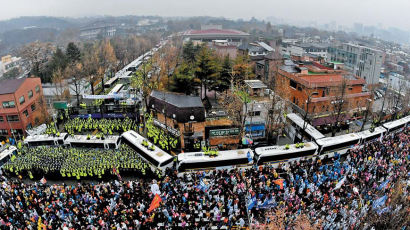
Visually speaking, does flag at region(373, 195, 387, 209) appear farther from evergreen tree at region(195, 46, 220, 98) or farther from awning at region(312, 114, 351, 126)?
evergreen tree at region(195, 46, 220, 98)

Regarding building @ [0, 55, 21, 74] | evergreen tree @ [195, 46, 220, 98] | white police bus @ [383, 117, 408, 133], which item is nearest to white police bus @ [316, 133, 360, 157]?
white police bus @ [383, 117, 408, 133]

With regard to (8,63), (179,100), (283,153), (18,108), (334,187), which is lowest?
(334,187)

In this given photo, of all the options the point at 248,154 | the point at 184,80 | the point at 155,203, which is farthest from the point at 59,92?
the point at 248,154

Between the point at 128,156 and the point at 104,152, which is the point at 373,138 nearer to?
the point at 128,156

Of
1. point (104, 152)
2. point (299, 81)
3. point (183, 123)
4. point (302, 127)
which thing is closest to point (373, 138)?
point (302, 127)

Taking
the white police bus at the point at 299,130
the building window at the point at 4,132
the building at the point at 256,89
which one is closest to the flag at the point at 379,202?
the white police bus at the point at 299,130

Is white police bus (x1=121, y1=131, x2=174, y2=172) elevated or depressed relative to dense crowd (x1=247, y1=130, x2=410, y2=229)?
elevated

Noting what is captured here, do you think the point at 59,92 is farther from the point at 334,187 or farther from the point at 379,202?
the point at 379,202
